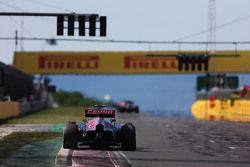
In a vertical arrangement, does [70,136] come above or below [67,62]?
below

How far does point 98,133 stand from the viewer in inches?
775

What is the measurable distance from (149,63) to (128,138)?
5940 cm

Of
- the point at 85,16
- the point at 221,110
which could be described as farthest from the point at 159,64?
the point at 85,16

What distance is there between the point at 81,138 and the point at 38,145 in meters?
2.55

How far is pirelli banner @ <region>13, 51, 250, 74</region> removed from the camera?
3113 inches

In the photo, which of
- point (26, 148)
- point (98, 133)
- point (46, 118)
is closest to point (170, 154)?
point (98, 133)

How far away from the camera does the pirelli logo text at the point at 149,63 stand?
79.1 meters

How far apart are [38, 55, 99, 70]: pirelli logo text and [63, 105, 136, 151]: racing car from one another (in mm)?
59356

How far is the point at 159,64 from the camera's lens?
261 feet

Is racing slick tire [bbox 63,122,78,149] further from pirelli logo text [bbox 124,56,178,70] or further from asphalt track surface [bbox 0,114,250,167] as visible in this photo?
pirelli logo text [bbox 124,56,178,70]

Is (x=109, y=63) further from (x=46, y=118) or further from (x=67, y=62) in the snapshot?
(x=46, y=118)

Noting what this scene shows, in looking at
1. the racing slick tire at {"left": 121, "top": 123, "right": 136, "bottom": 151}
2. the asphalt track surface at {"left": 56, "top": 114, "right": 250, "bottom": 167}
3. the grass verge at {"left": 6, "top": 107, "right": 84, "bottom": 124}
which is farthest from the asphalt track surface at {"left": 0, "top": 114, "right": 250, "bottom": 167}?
the grass verge at {"left": 6, "top": 107, "right": 84, "bottom": 124}

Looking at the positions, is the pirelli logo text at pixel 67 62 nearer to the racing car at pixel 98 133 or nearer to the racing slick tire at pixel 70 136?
the racing car at pixel 98 133

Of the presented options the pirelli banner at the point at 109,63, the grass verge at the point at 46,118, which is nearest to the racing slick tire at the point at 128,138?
the grass verge at the point at 46,118
